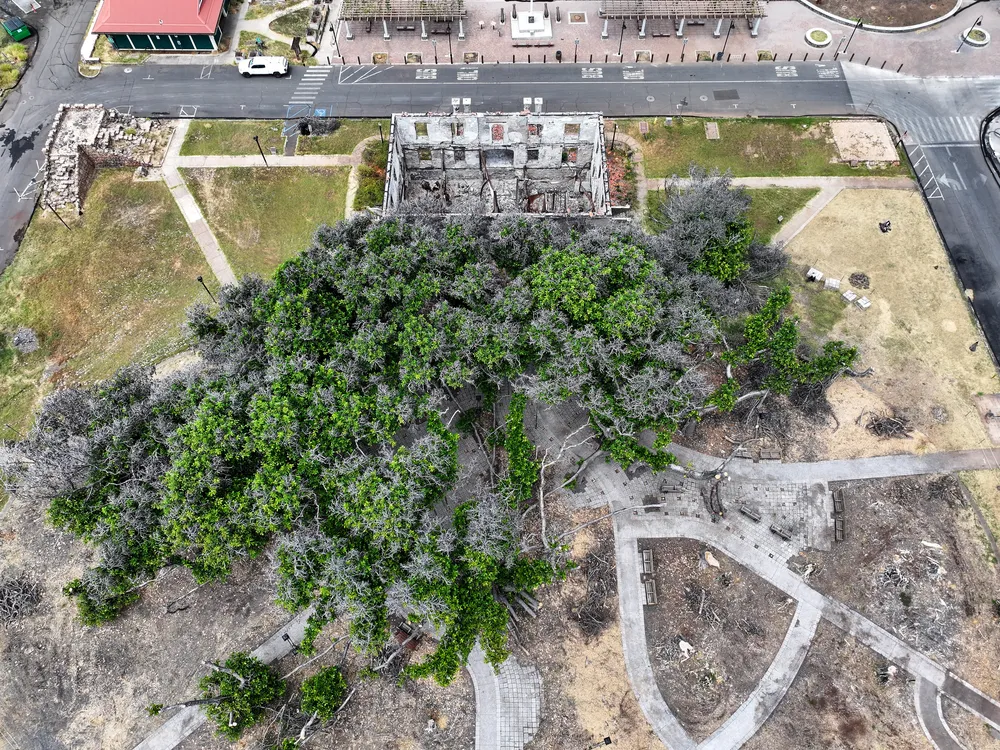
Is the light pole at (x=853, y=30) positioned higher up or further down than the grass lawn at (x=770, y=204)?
higher up

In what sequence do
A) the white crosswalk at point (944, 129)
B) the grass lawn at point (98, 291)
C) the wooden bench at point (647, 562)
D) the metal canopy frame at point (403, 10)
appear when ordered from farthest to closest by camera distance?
1. the metal canopy frame at point (403, 10)
2. the white crosswalk at point (944, 129)
3. the grass lawn at point (98, 291)
4. the wooden bench at point (647, 562)

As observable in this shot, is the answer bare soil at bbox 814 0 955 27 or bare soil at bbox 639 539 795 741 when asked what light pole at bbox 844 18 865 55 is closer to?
bare soil at bbox 814 0 955 27

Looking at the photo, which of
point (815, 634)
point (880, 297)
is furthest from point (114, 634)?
point (880, 297)

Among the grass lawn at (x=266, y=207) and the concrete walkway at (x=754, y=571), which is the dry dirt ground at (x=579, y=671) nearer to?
the concrete walkway at (x=754, y=571)

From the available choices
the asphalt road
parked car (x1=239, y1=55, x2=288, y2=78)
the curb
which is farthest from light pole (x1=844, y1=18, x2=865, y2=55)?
parked car (x1=239, y1=55, x2=288, y2=78)

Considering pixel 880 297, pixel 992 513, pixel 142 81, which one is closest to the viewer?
pixel 992 513

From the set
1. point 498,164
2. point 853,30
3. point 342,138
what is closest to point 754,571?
point 498,164

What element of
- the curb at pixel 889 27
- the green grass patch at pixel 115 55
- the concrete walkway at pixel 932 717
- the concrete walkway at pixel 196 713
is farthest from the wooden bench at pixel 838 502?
the green grass patch at pixel 115 55

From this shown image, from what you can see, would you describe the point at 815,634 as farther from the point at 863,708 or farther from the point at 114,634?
the point at 114,634
